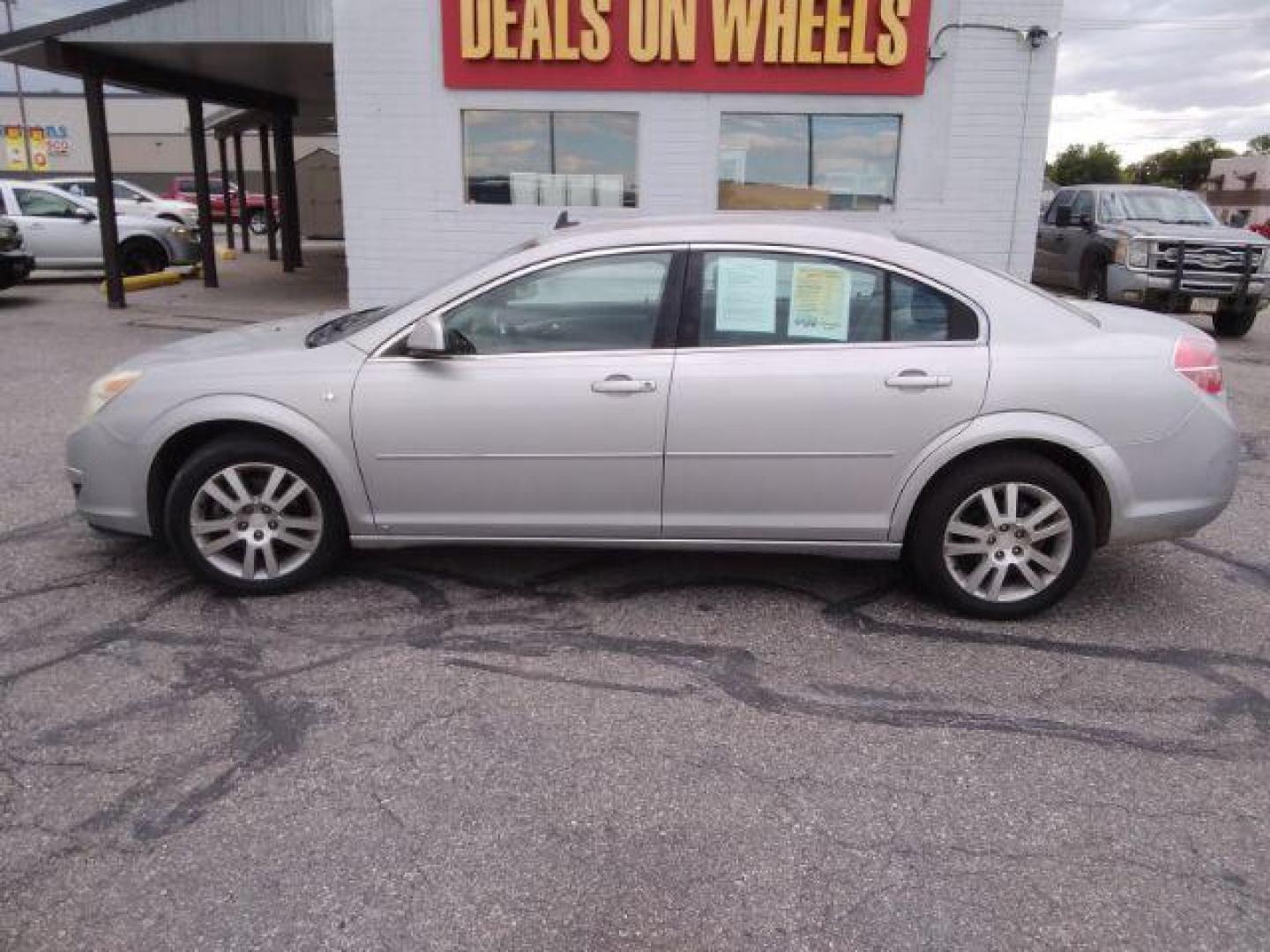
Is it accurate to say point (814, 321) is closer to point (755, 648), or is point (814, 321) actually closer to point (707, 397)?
point (707, 397)

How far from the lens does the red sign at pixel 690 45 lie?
10.5m

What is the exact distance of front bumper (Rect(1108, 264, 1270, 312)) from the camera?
12.3 meters

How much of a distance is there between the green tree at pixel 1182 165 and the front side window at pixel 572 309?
95.8 m

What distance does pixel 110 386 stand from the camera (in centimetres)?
432

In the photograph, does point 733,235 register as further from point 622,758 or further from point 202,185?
point 202,185

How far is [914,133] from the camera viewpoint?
10.8 metres

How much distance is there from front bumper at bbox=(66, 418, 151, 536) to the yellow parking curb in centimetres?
1347

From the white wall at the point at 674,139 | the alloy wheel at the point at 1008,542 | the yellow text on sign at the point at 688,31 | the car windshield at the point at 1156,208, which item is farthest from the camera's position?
the car windshield at the point at 1156,208

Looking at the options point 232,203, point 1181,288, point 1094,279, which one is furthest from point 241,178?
point 1181,288

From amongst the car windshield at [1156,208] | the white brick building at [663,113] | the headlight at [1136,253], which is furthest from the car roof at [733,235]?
the car windshield at [1156,208]

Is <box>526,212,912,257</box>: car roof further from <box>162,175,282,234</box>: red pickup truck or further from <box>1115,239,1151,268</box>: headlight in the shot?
<box>162,175,282,234</box>: red pickup truck

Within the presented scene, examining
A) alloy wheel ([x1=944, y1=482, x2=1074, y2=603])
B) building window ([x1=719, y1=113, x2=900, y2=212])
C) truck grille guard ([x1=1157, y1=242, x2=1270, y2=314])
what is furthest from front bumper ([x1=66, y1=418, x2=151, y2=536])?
truck grille guard ([x1=1157, y1=242, x2=1270, y2=314])

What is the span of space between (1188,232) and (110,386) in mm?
12942

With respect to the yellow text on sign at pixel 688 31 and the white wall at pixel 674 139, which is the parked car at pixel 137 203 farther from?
the yellow text on sign at pixel 688 31
